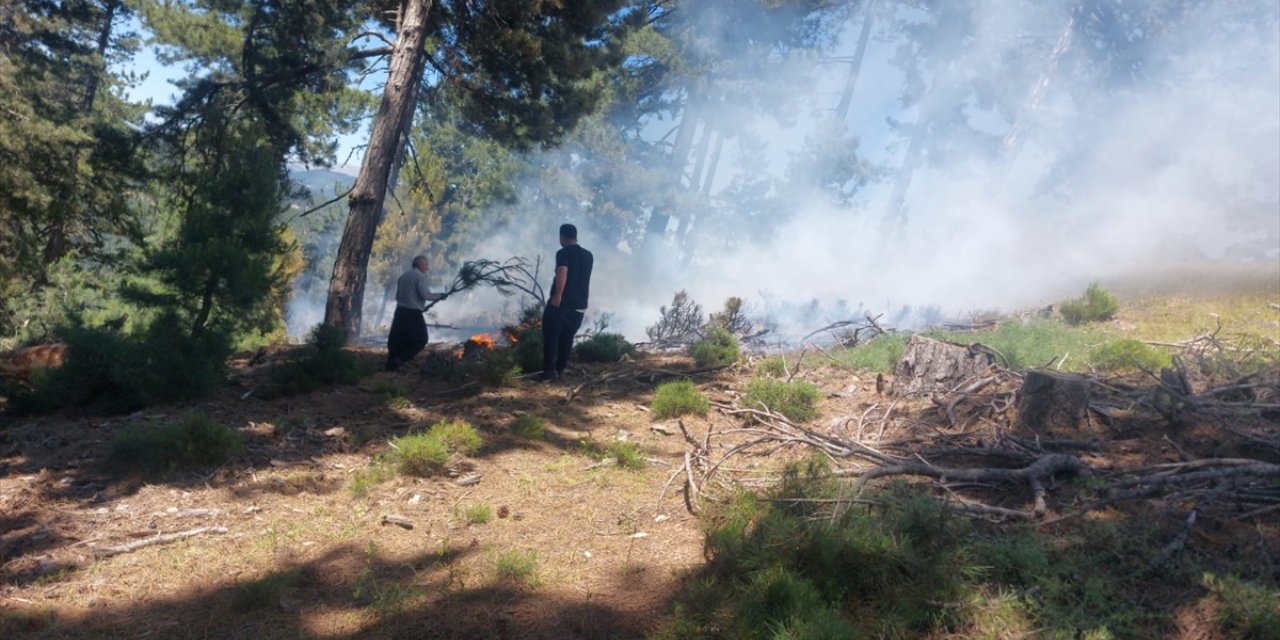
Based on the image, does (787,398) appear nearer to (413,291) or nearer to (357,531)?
(357,531)

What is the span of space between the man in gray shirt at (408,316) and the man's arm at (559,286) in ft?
5.91

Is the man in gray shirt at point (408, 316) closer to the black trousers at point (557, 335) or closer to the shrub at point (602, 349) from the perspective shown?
the black trousers at point (557, 335)

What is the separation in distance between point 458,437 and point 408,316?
3.44m

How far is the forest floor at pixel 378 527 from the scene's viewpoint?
3617mm

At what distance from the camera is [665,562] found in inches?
163

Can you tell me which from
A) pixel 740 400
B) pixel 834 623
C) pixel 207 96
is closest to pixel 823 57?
pixel 207 96

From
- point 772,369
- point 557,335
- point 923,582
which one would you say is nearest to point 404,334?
point 557,335

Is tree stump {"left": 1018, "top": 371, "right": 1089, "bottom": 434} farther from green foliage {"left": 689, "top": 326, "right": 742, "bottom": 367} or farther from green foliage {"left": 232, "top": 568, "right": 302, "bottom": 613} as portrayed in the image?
green foliage {"left": 232, "top": 568, "right": 302, "bottom": 613}

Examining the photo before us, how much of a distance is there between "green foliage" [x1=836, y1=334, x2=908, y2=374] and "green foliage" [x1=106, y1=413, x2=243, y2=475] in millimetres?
5878

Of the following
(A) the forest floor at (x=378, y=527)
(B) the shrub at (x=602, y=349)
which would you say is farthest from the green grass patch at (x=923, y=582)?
(B) the shrub at (x=602, y=349)

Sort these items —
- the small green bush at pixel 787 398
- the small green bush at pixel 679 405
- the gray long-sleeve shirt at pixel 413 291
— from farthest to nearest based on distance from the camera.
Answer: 1. the gray long-sleeve shirt at pixel 413 291
2. the small green bush at pixel 679 405
3. the small green bush at pixel 787 398

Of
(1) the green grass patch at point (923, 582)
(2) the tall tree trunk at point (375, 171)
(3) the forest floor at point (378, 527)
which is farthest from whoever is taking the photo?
(2) the tall tree trunk at point (375, 171)

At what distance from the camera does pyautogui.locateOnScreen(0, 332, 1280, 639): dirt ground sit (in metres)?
3.63

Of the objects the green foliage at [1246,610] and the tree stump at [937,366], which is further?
the tree stump at [937,366]
